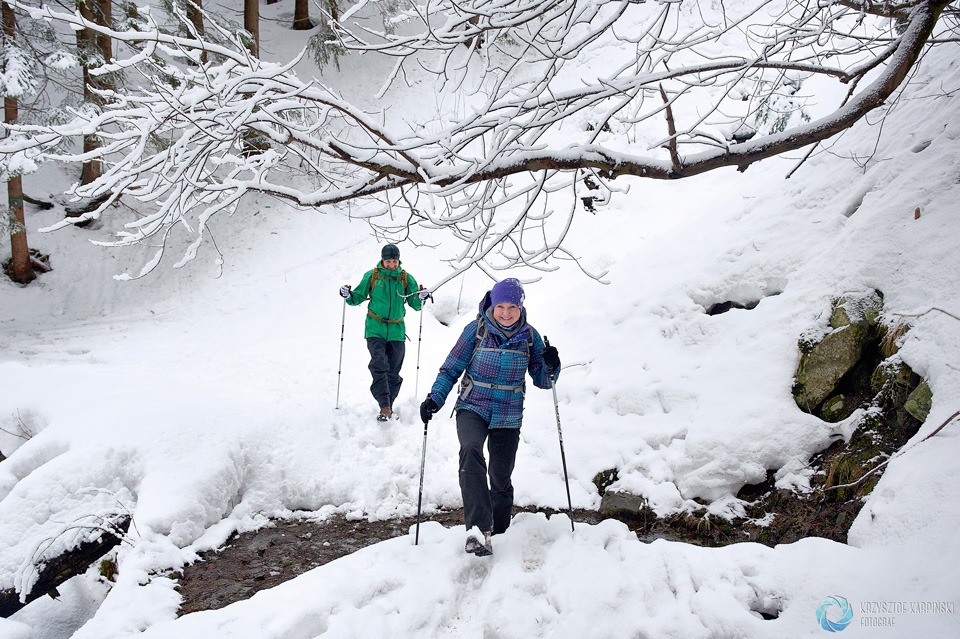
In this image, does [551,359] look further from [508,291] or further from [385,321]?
[385,321]

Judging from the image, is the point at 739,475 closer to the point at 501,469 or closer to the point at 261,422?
the point at 501,469

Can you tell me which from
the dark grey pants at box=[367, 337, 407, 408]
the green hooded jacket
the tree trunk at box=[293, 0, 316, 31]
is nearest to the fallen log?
the dark grey pants at box=[367, 337, 407, 408]

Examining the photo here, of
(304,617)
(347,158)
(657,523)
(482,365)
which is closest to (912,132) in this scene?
(657,523)

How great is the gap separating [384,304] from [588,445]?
293 centimetres

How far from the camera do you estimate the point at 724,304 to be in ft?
23.0

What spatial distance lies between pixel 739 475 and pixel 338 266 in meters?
10.6

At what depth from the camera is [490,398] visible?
403cm

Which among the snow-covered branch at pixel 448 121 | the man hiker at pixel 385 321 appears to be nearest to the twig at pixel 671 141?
the snow-covered branch at pixel 448 121

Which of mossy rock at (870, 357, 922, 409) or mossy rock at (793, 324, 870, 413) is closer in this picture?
mossy rock at (870, 357, 922, 409)

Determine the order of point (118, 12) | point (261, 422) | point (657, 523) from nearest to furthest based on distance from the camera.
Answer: point (657, 523), point (261, 422), point (118, 12)

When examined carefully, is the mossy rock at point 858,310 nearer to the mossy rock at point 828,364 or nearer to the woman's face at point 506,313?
the mossy rock at point 828,364

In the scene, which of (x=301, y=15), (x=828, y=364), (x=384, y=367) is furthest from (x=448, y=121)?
(x=301, y=15)

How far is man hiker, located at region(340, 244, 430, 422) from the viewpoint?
686 cm

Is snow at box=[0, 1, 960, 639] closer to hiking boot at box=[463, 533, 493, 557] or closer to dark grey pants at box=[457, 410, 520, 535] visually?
hiking boot at box=[463, 533, 493, 557]
